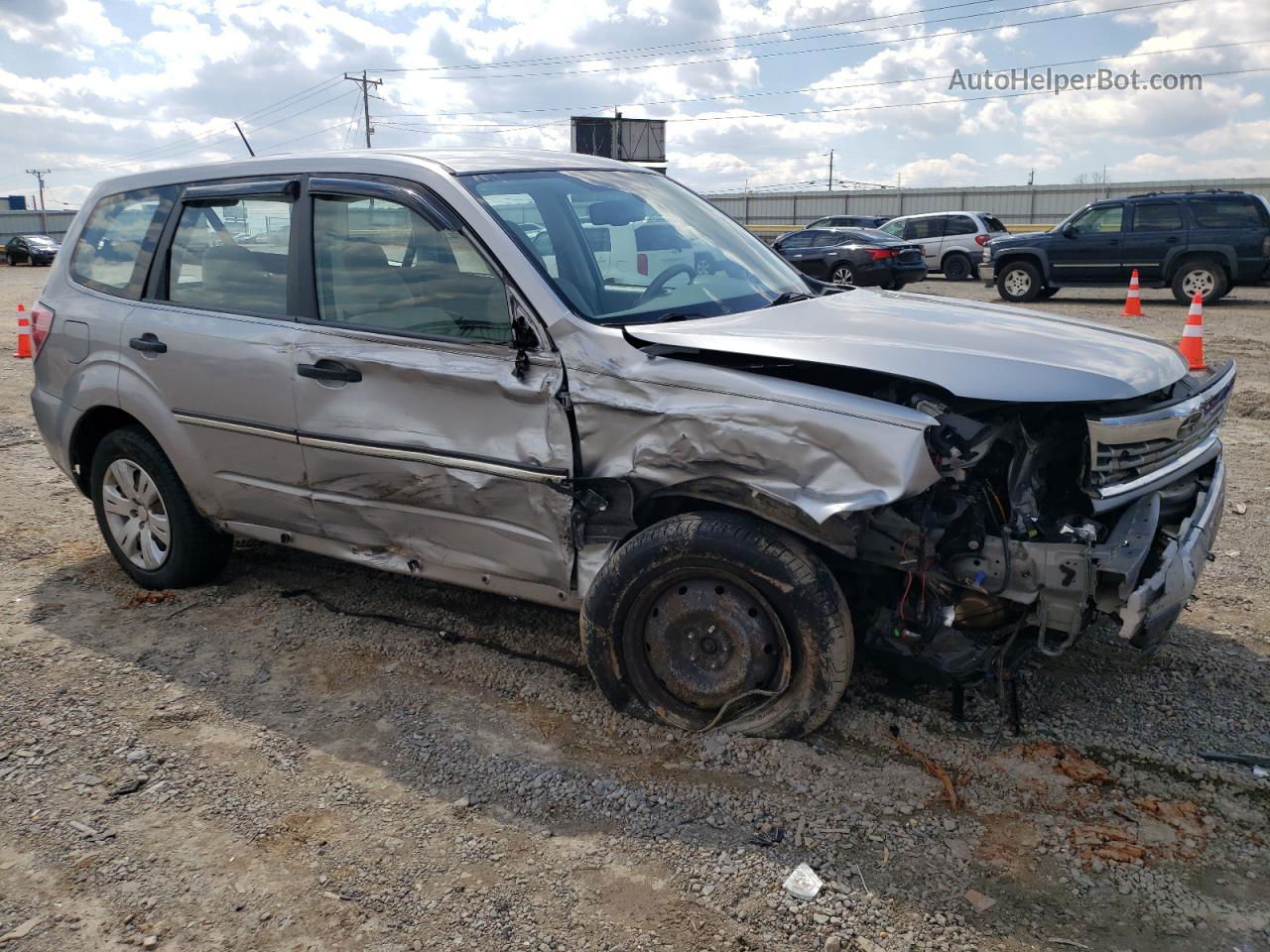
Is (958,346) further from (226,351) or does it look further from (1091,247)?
(1091,247)

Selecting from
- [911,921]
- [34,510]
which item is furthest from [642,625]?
[34,510]

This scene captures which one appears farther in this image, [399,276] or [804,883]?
[399,276]

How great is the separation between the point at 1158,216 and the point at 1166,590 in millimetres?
16085

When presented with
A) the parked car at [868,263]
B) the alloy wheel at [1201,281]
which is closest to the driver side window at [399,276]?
the alloy wheel at [1201,281]

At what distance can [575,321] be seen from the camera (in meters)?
3.63

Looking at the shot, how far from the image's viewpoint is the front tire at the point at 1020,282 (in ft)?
60.4

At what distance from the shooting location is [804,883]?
290 cm

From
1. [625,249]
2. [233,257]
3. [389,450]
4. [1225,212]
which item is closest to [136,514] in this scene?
[233,257]

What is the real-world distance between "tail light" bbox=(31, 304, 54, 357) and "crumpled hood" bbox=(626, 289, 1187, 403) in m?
3.25

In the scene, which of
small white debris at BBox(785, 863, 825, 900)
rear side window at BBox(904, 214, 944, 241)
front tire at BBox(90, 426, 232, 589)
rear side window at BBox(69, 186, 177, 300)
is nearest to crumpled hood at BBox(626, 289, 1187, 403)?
small white debris at BBox(785, 863, 825, 900)

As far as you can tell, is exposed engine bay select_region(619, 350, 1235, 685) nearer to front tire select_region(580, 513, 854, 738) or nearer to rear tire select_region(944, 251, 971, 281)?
front tire select_region(580, 513, 854, 738)

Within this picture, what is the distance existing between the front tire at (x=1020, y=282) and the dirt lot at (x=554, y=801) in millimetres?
14709

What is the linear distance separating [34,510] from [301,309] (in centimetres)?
342

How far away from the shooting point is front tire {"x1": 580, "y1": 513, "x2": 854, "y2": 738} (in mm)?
3316
